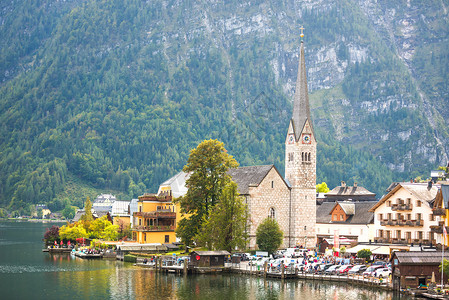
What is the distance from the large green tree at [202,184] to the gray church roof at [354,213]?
22.4 meters

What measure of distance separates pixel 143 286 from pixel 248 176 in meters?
35.2

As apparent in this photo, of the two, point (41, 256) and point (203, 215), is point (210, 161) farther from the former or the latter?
point (41, 256)

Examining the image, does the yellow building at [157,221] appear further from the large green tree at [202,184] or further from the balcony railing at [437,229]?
the balcony railing at [437,229]

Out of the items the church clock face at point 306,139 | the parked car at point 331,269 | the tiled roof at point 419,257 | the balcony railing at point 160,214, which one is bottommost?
the parked car at point 331,269

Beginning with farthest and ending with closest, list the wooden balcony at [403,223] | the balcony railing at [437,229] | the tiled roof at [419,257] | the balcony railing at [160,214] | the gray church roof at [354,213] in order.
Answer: the balcony railing at [160,214] → the gray church roof at [354,213] → the wooden balcony at [403,223] → the balcony railing at [437,229] → the tiled roof at [419,257]

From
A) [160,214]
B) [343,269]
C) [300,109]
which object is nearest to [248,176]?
[300,109]

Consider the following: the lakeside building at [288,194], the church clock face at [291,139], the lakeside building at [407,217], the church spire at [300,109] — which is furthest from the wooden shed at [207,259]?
the church spire at [300,109]

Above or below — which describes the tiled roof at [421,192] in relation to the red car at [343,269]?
above

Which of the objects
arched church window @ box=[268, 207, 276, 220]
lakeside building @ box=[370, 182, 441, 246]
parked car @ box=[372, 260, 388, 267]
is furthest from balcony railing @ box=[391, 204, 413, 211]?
arched church window @ box=[268, 207, 276, 220]

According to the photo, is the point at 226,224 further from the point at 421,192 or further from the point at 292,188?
the point at 421,192

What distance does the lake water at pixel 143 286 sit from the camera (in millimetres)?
67188

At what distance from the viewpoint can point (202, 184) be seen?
96.7m

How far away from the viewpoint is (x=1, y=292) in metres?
69.4

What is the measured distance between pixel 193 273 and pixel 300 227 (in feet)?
86.7
